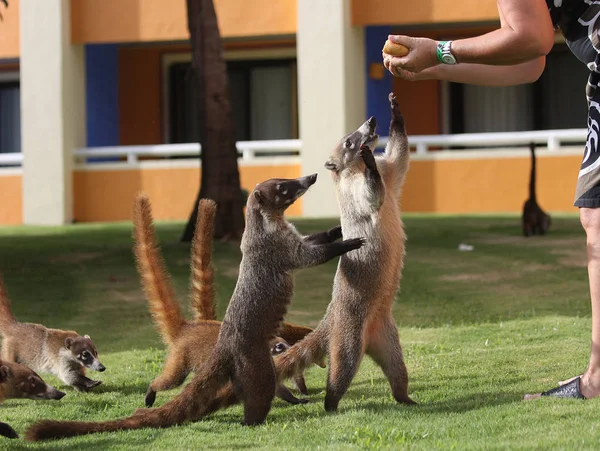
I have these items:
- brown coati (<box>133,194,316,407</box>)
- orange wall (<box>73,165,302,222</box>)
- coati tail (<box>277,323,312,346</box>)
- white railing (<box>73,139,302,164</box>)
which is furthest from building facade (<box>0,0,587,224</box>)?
brown coati (<box>133,194,316,407</box>)

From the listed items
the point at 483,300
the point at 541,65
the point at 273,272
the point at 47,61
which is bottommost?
the point at 483,300

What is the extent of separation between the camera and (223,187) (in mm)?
13531

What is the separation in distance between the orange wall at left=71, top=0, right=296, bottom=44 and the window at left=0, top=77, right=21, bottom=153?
3196 millimetres

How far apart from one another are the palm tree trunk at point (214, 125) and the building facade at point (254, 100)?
16.4 ft

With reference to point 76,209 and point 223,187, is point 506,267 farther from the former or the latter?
point 76,209

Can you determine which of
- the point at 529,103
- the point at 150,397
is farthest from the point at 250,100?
the point at 150,397

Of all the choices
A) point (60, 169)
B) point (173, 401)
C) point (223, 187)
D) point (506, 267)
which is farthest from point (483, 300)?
point (60, 169)

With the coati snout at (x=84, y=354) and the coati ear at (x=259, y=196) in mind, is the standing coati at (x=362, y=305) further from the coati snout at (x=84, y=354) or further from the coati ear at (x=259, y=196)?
the coati snout at (x=84, y=354)

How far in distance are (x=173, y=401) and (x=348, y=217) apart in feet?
4.53

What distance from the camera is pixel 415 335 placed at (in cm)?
856

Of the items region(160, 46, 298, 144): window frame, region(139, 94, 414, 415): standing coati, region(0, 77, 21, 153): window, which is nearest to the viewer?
region(139, 94, 414, 415): standing coati

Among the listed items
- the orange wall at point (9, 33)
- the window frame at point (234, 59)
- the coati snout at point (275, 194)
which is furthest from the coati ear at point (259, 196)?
the window frame at point (234, 59)

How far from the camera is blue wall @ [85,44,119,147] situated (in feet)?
70.4

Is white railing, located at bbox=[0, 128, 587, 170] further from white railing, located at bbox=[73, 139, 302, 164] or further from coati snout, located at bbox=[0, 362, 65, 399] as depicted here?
coati snout, located at bbox=[0, 362, 65, 399]
